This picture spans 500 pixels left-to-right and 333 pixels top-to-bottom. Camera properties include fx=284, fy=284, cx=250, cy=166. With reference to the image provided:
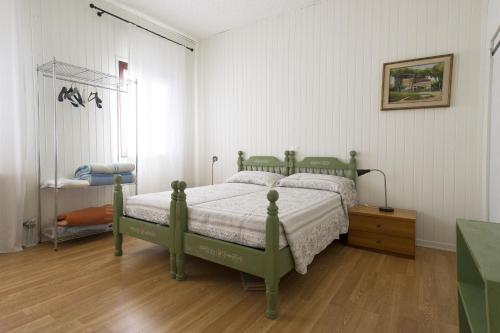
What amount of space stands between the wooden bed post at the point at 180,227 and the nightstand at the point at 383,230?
1833mm

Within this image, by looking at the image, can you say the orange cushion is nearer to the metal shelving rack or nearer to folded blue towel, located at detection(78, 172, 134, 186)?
the metal shelving rack

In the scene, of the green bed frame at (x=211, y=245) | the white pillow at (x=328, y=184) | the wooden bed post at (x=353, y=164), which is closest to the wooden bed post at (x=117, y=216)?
the green bed frame at (x=211, y=245)

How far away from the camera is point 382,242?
9.64 ft

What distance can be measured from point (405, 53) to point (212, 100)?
295cm

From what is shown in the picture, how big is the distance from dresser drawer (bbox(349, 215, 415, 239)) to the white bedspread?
1.12 ft

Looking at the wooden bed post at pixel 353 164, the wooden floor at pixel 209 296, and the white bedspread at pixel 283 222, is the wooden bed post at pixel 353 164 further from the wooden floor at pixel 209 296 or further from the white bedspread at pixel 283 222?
the wooden floor at pixel 209 296

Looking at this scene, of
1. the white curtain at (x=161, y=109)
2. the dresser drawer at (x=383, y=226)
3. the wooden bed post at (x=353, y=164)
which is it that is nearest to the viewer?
the dresser drawer at (x=383, y=226)

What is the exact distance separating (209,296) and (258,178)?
1958 millimetres

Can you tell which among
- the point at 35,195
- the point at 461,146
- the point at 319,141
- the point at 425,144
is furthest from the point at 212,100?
the point at 461,146

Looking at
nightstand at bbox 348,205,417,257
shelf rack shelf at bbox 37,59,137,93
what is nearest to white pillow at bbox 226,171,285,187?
nightstand at bbox 348,205,417,257

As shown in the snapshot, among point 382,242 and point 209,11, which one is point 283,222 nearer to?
point 382,242

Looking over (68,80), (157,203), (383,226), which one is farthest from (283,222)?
(68,80)

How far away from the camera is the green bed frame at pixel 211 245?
1812 millimetres

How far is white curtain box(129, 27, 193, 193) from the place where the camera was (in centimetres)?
413
